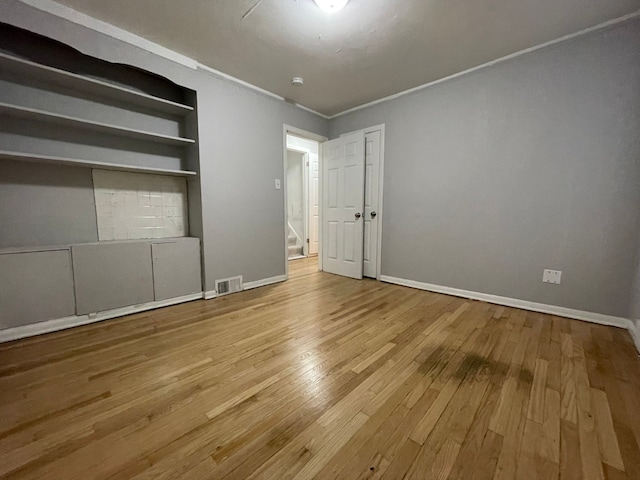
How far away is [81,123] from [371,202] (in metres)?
3.09

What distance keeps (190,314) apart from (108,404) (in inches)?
44.0

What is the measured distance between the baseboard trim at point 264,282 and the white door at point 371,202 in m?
1.24

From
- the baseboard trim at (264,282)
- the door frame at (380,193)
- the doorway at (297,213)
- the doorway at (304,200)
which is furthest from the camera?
the doorway at (297,213)

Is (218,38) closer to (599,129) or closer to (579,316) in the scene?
(599,129)

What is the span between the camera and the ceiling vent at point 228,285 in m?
2.81

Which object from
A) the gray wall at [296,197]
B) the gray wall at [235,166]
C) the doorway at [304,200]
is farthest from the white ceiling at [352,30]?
the gray wall at [296,197]

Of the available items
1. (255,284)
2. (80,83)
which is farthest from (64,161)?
(255,284)

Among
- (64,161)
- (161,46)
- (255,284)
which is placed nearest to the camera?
(64,161)

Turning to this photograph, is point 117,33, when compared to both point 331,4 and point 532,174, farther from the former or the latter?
point 532,174

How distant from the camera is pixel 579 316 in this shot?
84.9 inches

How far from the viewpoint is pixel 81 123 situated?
203cm

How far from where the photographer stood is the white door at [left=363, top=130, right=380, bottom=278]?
340 centimetres

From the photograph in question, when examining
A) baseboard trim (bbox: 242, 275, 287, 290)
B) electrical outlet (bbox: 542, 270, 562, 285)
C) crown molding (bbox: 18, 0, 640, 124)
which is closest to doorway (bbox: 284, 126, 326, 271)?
baseboard trim (bbox: 242, 275, 287, 290)

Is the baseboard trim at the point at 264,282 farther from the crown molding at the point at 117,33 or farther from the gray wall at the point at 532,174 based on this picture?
the crown molding at the point at 117,33
